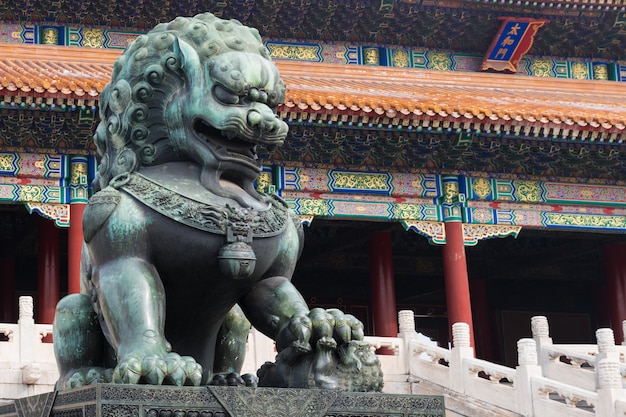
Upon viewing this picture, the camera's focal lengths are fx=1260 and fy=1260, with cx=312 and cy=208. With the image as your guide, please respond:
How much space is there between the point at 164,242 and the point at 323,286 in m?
16.3

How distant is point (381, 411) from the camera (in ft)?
14.3

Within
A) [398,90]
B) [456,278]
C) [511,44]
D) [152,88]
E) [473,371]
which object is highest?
[511,44]

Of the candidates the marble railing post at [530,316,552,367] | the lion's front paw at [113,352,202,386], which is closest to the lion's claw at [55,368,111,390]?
the lion's front paw at [113,352,202,386]

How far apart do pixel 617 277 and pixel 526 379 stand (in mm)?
6331

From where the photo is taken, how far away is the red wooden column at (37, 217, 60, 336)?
49.6ft

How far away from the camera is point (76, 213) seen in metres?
14.7

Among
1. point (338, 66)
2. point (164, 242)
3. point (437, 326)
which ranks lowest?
point (164, 242)

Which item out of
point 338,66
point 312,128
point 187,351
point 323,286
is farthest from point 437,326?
point 187,351

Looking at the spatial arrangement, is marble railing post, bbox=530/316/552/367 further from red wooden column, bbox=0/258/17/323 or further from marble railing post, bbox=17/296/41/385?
red wooden column, bbox=0/258/17/323

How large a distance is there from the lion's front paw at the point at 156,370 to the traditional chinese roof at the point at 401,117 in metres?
9.95

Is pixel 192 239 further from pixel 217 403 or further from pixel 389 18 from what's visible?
pixel 389 18

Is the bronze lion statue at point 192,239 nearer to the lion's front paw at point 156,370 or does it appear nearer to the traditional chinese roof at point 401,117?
the lion's front paw at point 156,370

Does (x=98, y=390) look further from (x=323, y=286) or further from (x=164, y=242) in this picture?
(x=323, y=286)

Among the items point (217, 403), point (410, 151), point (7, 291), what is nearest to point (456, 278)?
point (410, 151)
